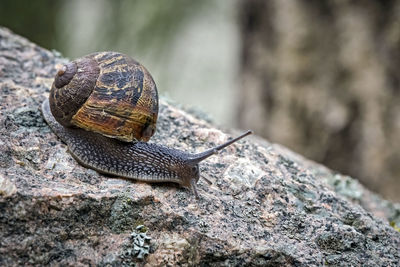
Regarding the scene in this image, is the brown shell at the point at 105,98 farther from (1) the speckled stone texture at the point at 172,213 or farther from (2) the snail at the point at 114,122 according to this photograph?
(1) the speckled stone texture at the point at 172,213

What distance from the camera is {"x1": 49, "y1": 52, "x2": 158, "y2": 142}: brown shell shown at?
2.86m

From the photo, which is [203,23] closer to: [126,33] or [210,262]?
[126,33]

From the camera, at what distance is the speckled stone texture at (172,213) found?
7.64ft

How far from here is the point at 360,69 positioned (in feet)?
19.6

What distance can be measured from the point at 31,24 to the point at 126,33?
67.8 inches

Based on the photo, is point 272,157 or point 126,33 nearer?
point 272,157

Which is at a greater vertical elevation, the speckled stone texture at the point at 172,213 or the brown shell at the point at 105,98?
the brown shell at the point at 105,98

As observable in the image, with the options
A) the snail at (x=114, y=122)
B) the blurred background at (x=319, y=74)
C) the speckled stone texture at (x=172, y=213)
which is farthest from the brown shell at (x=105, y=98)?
the blurred background at (x=319, y=74)

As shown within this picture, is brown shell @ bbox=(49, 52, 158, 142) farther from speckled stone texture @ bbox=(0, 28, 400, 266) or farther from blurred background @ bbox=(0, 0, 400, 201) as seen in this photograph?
blurred background @ bbox=(0, 0, 400, 201)

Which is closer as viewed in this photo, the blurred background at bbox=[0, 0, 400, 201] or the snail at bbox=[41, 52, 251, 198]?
the snail at bbox=[41, 52, 251, 198]

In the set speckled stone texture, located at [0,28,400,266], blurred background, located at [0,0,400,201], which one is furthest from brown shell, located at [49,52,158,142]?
blurred background, located at [0,0,400,201]

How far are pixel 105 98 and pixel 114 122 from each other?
6.3 inches

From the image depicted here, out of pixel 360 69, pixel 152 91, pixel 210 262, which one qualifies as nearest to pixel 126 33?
pixel 360 69

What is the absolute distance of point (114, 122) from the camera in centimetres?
286
